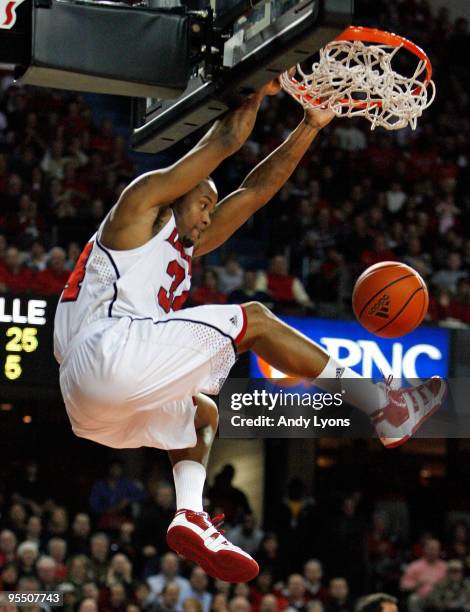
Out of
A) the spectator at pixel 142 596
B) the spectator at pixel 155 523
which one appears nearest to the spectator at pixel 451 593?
the spectator at pixel 155 523

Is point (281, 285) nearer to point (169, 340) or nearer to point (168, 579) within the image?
point (168, 579)

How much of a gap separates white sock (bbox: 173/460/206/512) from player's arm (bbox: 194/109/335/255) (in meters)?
0.94

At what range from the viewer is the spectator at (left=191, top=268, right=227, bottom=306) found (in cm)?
1081

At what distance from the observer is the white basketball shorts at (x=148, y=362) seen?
16.3 ft

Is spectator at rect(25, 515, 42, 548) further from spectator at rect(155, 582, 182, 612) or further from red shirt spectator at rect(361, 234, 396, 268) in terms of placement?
red shirt spectator at rect(361, 234, 396, 268)

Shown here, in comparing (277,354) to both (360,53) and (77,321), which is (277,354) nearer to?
(77,321)

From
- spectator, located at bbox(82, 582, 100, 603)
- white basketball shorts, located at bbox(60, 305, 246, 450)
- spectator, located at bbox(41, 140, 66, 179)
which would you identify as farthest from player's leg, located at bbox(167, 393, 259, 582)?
spectator, located at bbox(41, 140, 66, 179)

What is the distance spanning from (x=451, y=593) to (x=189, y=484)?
5.85m

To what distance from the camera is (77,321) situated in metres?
5.18

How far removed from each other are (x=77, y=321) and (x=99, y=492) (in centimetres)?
645

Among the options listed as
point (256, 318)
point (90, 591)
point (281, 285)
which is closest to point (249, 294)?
point (281, 285)

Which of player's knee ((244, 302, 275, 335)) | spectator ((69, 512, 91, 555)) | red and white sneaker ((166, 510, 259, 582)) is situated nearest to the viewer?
player's knee ((244, 302, 275, 335))

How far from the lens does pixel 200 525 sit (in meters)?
5.30

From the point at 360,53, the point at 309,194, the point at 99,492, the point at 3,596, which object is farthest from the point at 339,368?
the point at 309,194
